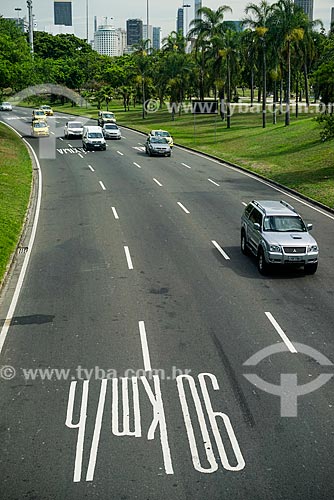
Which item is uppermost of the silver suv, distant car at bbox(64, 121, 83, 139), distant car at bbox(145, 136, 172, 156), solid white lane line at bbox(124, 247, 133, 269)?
distant car at bbox(64, 121, 83, 139)

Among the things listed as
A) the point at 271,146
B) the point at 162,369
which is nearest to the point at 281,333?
the point at 162,369

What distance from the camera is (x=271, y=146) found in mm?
52812

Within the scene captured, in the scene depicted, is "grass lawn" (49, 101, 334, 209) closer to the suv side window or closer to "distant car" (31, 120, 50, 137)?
the suv side window

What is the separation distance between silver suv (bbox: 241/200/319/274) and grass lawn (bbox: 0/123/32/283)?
7.71 m

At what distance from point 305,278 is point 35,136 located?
4936 cm

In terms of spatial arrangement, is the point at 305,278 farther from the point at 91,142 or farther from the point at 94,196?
the point at 91,142

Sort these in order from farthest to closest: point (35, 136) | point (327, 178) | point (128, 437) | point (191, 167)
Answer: point (35, 136) < point (191, 167) < point (327, 178) < point (128, 437)

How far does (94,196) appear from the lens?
33250 millimetres

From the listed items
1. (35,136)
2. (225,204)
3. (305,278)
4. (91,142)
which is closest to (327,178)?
(225,204)

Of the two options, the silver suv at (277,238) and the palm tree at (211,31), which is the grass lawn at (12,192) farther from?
the palm tree at (211,31)

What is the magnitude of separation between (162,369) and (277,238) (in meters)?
8.03

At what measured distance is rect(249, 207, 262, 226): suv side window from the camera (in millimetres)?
21128

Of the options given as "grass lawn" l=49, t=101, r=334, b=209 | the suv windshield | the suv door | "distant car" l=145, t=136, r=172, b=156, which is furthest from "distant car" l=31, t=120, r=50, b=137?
the suv windshield

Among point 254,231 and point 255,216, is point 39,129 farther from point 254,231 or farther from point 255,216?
point 254,231
